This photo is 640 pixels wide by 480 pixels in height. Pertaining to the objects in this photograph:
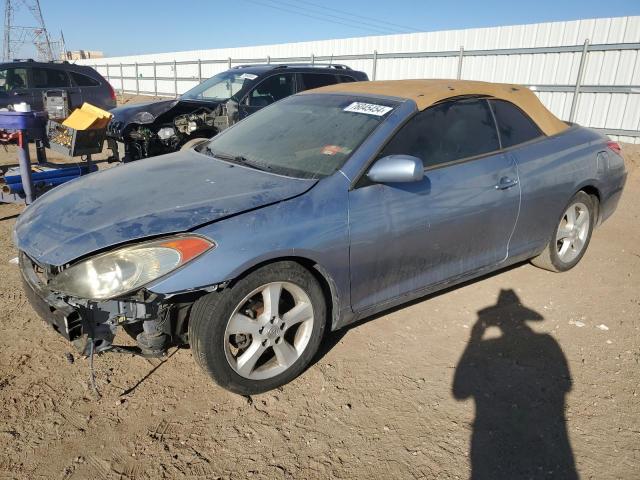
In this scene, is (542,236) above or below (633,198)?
above

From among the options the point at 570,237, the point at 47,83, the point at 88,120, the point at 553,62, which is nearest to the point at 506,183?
the point at 570,237

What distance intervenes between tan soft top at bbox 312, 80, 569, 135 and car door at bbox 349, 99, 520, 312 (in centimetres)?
9

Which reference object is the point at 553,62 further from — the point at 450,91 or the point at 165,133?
the point at 450,91

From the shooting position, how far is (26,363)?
114 inches

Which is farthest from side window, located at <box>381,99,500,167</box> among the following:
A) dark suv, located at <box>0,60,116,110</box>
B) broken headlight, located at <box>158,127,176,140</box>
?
dark suv, located at <box>0,60,116,110</box>

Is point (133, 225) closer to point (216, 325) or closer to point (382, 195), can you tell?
point (216, 325)

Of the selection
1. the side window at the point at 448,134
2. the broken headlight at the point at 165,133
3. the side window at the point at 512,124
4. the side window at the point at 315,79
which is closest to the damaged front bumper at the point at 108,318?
the side window at the point at 448,134

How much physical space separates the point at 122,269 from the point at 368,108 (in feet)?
6.25

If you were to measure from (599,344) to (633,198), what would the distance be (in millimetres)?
5326

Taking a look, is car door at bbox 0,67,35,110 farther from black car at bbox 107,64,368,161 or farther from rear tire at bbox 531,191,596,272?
rear tire at bbox 531,191,596,272

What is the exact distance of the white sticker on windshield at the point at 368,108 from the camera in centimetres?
317

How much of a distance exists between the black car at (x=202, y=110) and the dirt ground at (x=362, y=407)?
3.72 meters

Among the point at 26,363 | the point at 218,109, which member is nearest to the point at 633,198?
the point at 218,109

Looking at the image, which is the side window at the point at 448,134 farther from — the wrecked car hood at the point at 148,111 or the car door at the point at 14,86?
the car door at the point at 14,86
